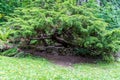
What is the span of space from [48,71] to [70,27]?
2.06m

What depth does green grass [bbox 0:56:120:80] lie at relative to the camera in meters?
5.77

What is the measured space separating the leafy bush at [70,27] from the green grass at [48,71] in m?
0.66

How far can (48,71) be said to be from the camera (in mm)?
6363

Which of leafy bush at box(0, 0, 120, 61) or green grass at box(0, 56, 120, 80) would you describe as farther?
leafy bush at box(0, 0, 120, 61)

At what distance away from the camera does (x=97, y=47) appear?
317 inches

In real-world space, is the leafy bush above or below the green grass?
above

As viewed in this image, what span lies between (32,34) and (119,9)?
6.09 meters

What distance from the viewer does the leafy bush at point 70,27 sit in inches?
306

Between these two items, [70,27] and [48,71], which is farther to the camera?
[70,27]

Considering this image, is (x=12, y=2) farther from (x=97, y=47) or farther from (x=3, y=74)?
(x=3, y=74)

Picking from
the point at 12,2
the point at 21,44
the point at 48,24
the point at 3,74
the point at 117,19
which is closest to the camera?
the point at 3,74

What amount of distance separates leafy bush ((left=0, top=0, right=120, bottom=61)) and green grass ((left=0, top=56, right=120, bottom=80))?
0.66 m

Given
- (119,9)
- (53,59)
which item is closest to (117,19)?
(119,9)

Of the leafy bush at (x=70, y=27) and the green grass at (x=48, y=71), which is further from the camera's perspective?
the leafy bush at (x=70, y=27)
